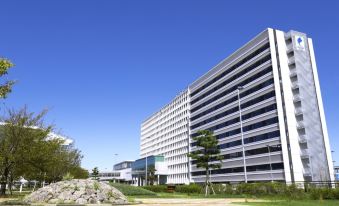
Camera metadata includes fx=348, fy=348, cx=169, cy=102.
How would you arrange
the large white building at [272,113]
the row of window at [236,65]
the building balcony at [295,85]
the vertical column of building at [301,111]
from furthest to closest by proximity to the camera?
the row of window at [236,65] < the building balcony at [295,85] < the large white building at [272,113] < the vertical column of building at [301,111]

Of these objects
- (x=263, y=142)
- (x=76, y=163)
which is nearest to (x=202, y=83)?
(x=263, y=142)

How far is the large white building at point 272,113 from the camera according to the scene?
7338 cm

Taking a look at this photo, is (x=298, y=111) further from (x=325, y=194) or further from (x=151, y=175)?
(x=151, y=175)

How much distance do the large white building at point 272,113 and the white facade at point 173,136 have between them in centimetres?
2496

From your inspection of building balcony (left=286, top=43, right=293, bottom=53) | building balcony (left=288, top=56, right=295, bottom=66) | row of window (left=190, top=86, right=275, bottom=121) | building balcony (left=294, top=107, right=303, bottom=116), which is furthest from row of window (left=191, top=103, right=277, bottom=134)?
building balcony (left=286, top=43, right=293, bottom=53)

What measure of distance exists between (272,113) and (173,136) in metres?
66.9

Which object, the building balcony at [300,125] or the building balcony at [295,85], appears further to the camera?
the building balcony at [295,85]

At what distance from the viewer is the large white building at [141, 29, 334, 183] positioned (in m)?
73.4

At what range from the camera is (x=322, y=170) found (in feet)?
238

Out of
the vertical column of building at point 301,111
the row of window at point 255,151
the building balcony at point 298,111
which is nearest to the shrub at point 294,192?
the vertical column of building at point 301,111

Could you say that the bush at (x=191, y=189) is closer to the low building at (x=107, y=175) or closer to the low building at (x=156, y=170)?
the low building at (x=156, y=170)

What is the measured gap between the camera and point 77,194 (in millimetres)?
21734

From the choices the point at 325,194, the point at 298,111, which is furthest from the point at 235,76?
the point at 325,194

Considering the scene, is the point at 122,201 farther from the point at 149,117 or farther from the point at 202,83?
the point at 149,117
